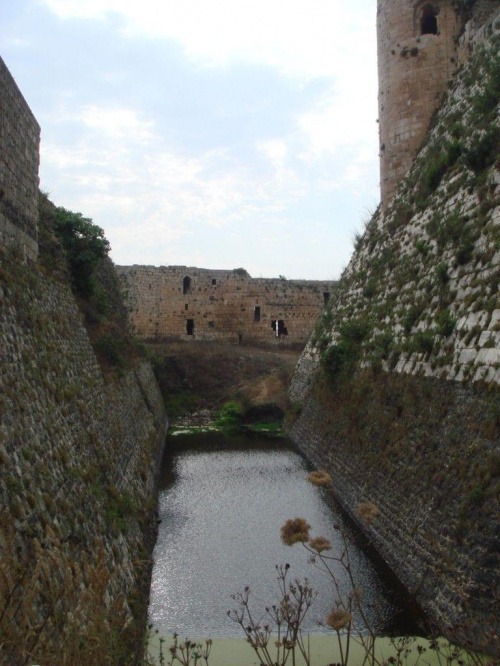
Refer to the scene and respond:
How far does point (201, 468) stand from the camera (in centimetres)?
1683

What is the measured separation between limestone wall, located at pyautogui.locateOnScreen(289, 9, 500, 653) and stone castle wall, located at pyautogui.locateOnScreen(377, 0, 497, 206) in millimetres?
900

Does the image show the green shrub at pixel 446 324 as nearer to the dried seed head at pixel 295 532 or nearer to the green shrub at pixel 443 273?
the green shrub at pixel 443 273

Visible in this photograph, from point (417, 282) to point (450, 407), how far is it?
14.3 feet

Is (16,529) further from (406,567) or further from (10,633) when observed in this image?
(406,567)

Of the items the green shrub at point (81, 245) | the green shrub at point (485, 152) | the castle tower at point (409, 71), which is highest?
the castle tower at point (409, 71)

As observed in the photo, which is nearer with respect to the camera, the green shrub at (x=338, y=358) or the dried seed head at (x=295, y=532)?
the dried seed head at (x=295, y=532)

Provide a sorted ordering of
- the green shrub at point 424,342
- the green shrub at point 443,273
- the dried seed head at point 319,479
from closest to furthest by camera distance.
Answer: the dried seed head at point 319,479
the green shrub at point 424,342
the green shrub at point 443,273

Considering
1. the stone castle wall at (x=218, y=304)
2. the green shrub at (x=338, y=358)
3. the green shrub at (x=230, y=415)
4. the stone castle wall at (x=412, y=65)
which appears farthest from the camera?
the stone castle wall at (x=218, y=304)

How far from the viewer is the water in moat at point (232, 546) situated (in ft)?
25.8

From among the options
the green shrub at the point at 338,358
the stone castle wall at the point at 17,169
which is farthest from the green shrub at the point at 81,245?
the green shrub at the point at 338,358

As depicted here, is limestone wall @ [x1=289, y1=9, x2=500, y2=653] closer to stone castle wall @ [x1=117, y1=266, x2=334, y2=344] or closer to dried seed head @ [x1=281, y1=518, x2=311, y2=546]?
dried seed head @ [x1=281, y1=518, x2=311, y2=546]

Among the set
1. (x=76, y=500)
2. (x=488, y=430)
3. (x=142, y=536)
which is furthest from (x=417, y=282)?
(x=76, y=500)

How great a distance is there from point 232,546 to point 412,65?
49.4 ft

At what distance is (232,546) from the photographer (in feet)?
33.7
